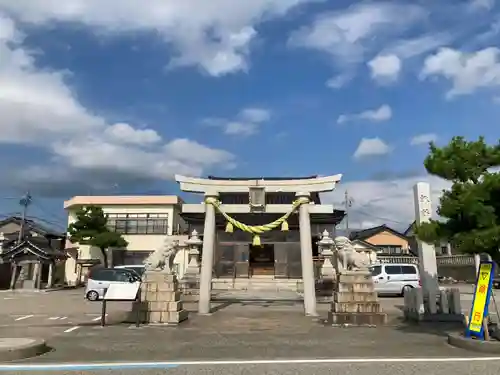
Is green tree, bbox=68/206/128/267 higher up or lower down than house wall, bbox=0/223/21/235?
lower down

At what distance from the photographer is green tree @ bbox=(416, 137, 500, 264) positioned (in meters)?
8.59

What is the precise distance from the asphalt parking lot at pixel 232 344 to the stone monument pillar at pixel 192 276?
24.0 ft

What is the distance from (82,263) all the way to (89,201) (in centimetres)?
605

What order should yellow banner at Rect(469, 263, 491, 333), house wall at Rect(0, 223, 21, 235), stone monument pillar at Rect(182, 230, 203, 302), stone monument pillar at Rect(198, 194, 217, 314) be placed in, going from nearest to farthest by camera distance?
yellow banner at Rect(469, 263, 491, 333), stone monument pillar at Rect(198, 194, 217, 314), stone monument pillar at Rect(182, 230, 203, 302), house wall at Rect(0, 223, 21, 235)

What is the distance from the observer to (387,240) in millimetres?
51906

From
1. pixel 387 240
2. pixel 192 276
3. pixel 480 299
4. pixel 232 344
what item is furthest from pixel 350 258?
pixel 387 240

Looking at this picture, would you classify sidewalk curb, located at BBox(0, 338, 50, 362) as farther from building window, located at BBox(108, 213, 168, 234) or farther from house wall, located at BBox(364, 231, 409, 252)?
house wall, located at BBox(364, 231, 409, 252)

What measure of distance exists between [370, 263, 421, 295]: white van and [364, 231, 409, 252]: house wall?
90.3ft

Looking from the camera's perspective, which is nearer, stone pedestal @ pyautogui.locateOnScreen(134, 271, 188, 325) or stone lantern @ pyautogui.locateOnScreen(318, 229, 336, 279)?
stone pedestal @ pyautogui.locateOnScreen(134, 271, 188, 325)

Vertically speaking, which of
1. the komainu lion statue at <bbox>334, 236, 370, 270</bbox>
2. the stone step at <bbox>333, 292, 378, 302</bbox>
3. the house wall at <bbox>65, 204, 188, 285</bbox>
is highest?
the house wall at <bbox>65, 204, 188, 285</bbox>

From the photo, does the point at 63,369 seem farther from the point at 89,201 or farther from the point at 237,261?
the point at 89,201

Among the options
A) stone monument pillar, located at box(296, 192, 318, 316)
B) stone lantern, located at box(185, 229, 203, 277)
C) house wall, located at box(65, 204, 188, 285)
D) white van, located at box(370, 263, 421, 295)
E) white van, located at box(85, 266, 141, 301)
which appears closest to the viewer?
stone monument pillar, located at box(296, 192, 318, 316)

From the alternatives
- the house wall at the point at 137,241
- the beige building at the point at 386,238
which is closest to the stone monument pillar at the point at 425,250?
the house wall at the point at 137,241

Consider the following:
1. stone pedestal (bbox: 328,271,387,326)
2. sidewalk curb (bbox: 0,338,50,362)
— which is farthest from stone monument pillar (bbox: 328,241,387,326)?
sidewalk curb (bbox: 0,338,50,362)
